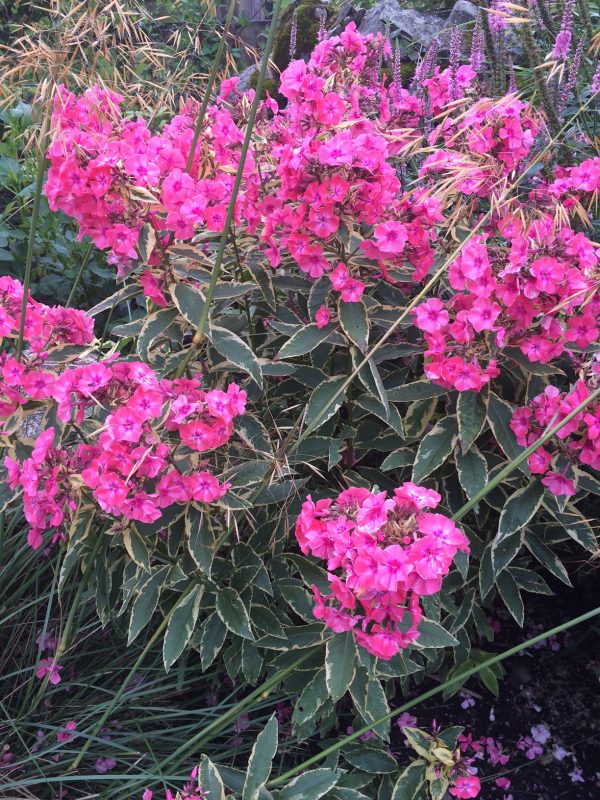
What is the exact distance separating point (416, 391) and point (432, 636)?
58 cm

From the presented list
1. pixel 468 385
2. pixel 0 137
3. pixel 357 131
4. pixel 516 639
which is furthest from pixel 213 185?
pixel 0 137

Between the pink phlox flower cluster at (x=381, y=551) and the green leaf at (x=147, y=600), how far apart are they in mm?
485

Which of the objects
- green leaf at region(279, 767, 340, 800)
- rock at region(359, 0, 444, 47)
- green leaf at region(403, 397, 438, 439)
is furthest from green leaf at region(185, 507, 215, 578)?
rock at region(359, 0, 444, 47)

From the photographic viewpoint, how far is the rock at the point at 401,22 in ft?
19.8

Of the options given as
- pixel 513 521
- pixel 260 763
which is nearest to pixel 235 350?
pixel 513 521

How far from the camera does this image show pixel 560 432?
1620 millimetres

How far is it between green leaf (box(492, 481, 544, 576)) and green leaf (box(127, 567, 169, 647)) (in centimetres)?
79

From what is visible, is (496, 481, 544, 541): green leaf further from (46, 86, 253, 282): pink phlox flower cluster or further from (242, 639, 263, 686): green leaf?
(46, 86, 253, 282): pink phlox flower cluster

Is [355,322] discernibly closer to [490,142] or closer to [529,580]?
[490,142]

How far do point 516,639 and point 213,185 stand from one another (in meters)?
1.71

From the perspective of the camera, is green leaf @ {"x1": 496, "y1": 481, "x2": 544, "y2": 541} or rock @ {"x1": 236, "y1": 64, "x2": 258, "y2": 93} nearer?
green leaf @ {"x1": 496, "y1": 481, "x2": 544, "y2": 541}

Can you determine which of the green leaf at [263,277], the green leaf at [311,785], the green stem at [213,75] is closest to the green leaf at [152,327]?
the green leaf at [263,277]

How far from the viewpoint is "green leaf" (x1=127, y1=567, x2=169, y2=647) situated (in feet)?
5.58

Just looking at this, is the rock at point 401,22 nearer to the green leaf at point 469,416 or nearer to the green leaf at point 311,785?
the green leaf at point 469,416
